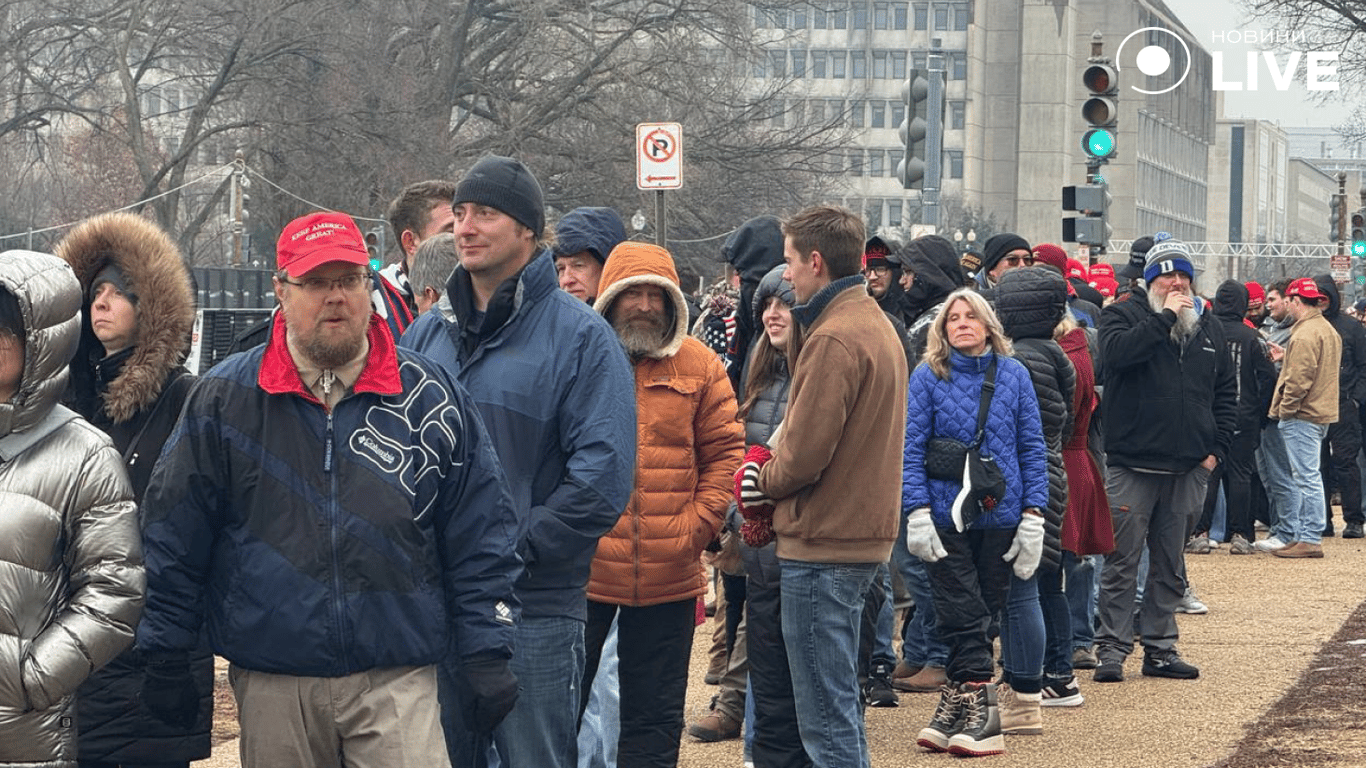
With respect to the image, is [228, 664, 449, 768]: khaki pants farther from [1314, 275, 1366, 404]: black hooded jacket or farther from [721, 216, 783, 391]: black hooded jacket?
[1314, 275, 1366, 404]: black hooded jacket

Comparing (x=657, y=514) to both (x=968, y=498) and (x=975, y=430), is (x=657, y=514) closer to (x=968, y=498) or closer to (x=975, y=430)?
(x=968, y=498)

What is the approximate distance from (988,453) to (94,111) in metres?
A: 33.7

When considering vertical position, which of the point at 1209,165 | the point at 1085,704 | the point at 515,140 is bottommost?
the point at 1085,704

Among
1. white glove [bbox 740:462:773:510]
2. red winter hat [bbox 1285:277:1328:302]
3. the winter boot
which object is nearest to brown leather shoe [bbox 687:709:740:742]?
the winter boot

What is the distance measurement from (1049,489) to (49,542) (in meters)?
4.89

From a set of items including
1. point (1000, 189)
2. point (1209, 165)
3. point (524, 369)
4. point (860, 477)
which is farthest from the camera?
point (1209, 165)

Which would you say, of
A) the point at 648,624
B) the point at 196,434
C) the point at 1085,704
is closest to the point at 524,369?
the point at 196,434

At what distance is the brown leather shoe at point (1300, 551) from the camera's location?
629 inches

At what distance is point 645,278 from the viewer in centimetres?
643

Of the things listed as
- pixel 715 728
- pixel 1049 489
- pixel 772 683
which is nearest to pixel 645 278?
pixel 772 683

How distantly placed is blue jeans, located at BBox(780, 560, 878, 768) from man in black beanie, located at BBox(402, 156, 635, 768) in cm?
122

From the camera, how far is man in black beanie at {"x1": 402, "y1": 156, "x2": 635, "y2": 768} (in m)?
5.11

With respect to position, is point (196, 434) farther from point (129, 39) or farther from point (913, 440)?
point (129, 39)

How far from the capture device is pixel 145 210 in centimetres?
3938
